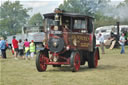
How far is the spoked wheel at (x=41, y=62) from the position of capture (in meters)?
13.4

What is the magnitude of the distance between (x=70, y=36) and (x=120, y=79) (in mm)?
3370

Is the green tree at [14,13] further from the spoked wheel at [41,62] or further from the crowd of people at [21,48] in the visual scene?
the spoked wheel at [41,62]

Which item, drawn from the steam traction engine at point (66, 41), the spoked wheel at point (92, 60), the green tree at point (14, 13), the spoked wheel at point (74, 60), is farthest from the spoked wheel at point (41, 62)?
the green tree at point (14, 13)

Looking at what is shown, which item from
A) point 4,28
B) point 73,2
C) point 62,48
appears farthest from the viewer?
point 4,28

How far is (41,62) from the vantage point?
13695 millimetres

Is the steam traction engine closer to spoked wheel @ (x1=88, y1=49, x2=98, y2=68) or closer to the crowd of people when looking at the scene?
spoked wheel @ (x1=88, y1=49, x2=98, y2=68)

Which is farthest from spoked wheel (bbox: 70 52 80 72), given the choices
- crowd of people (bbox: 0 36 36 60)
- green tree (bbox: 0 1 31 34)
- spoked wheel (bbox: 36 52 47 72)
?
green tree (bbox: 0 1 31 34)

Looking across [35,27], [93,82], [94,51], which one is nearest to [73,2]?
[35,27]

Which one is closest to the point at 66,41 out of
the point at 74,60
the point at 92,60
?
the point at 74,60

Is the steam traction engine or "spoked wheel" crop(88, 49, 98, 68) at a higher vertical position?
the steam traction engine

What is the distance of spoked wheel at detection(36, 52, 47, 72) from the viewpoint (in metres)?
13.4

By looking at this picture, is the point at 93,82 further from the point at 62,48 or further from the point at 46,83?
the point at 62,48

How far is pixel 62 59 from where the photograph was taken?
13.9 meters

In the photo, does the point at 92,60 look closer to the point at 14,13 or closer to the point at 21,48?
the point at 21,48
